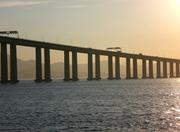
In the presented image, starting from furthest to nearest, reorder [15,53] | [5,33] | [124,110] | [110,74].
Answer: [110,74] → [5,33] → [15,53] → [124,110]

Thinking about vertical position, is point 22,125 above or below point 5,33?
below

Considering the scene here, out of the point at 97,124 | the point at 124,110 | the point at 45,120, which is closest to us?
the point at 97,124

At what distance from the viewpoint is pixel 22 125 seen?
43.1m

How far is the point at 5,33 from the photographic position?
151125 millimetres

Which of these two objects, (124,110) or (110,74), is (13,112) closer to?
(124,110)

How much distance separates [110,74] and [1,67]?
2544 inches

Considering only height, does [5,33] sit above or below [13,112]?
above

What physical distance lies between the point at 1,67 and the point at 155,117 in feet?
293

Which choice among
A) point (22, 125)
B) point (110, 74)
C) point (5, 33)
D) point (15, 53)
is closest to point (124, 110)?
point (22, 125)

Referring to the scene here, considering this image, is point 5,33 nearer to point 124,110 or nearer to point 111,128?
point 124,110

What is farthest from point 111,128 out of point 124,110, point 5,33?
point 5,33

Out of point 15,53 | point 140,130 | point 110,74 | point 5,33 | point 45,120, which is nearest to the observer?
point 140,130

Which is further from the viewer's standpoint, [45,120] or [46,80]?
[46,80]

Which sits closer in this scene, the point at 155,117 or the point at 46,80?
the point at 155,117
